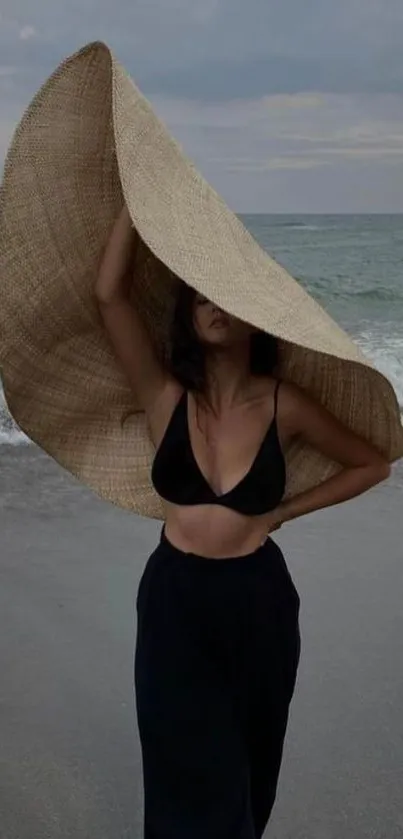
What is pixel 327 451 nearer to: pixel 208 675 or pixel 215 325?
pixel 215 325

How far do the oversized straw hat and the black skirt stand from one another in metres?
0.25

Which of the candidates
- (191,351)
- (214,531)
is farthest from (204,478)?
(191,351)

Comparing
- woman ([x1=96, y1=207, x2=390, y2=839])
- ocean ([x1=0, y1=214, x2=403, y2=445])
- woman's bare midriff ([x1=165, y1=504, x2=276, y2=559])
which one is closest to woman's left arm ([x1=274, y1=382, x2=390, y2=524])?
woman ([x1=96, y1=207, x2=390, y2=839])

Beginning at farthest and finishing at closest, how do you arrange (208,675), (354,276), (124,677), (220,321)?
(354,276) < (124,677) < (208,675) < (220,321)

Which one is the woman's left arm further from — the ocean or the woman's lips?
the ocean

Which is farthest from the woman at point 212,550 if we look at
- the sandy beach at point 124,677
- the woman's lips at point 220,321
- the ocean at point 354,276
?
the ocean at point 354,276

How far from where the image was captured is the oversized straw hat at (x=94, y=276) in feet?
6.34

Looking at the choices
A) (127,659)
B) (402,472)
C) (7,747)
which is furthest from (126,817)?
(402,472)

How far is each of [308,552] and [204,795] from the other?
2.74m

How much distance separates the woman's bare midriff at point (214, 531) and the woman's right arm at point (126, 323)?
221mm

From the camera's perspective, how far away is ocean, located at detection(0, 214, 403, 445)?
11588 mm

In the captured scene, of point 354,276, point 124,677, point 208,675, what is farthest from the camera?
point 354,276

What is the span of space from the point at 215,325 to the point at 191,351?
0.10 meters

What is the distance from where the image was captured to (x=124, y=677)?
3.63 meters
